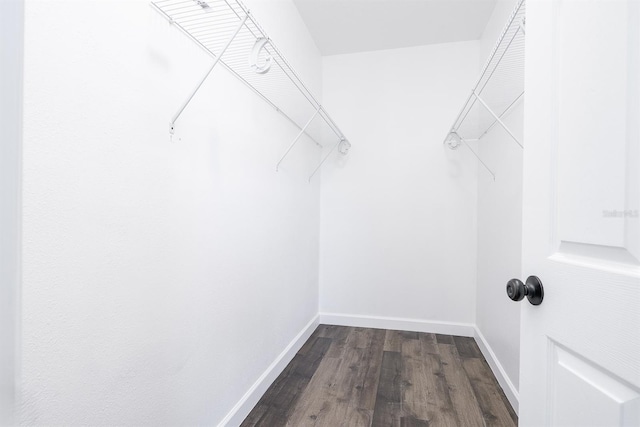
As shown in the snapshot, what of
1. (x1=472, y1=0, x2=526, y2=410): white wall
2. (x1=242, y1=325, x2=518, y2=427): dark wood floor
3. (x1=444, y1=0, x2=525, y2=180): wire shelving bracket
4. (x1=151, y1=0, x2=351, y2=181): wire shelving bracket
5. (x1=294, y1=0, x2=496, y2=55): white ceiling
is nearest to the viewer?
(x1=151, y1=0, x2=351, y2=181): wire shelving bracket

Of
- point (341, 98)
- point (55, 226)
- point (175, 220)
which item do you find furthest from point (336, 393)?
point (341, 98)

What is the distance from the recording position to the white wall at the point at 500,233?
5.69 feet

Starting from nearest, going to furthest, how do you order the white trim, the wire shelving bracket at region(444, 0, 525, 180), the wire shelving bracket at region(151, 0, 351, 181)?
the wire shelving bracket at region(151, 0, 351, 181) → the wire shelving bracket at region(444, 0, 525, 180) → the white trim

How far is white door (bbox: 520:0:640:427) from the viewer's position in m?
0.53

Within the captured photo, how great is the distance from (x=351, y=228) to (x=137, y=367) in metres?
2.17

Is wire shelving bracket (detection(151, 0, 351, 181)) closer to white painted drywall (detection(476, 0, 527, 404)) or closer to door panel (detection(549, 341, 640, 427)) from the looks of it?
door panel (detection(549, 341, 640, 427))

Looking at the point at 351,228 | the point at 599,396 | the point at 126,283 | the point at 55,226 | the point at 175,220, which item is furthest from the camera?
the point at 351,228

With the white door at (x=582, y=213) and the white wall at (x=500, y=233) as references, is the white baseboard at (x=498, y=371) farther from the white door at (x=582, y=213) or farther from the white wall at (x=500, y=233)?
the white door at (x=582, y=213)

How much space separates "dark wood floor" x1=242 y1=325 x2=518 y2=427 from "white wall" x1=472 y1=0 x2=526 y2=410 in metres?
0.19

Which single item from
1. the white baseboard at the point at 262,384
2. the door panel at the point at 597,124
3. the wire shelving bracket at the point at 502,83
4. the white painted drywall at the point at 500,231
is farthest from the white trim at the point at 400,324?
the door panel at the point at 597,124

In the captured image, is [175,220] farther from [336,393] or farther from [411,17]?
[411,17]

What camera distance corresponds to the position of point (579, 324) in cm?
61

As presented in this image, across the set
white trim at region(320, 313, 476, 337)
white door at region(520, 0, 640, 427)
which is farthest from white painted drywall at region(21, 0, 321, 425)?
white trim at region(320, 313, 476, 337)

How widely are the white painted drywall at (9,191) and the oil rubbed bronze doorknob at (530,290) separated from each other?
1.11 metres
